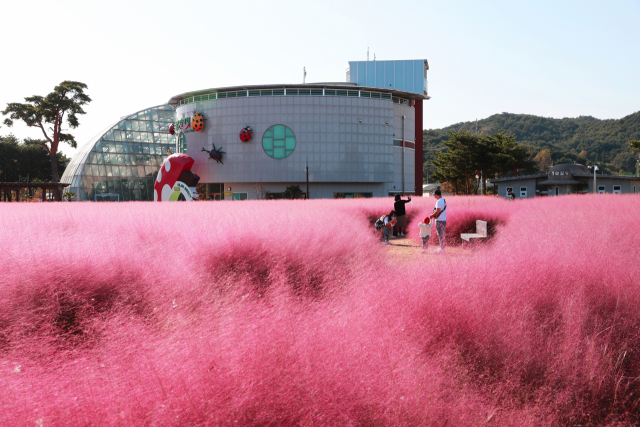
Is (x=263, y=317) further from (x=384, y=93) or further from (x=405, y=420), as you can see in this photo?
(x=384, y=93)

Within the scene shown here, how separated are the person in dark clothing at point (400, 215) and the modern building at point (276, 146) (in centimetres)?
3217

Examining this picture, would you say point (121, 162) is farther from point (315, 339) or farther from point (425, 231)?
point (315, 339)

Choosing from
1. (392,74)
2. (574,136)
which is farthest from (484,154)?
(574,136)

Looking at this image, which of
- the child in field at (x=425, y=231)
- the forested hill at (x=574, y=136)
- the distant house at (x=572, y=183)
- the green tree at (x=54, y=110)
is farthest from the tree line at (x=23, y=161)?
the forested hill at (x=574, y=136)

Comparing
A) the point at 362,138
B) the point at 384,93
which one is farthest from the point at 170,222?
the point at 384,93

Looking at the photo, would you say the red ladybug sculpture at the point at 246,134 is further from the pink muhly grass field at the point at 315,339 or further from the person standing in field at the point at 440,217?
the pink muhly grass field at the point at 315,339

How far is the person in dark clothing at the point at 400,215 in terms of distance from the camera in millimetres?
15320

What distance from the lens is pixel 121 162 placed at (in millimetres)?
52031

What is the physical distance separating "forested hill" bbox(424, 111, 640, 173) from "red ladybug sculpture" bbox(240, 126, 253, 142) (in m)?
60.5

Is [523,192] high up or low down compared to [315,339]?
up

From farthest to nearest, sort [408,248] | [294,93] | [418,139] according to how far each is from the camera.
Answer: [418,139], [294,93], [408,248]

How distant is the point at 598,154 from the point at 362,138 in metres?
89.0

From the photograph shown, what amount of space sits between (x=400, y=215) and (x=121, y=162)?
4818 cm

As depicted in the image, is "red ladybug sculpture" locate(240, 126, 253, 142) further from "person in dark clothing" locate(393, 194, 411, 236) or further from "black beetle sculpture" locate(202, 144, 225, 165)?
"person in dark clothing" locate(393, 194, 411, 236)
